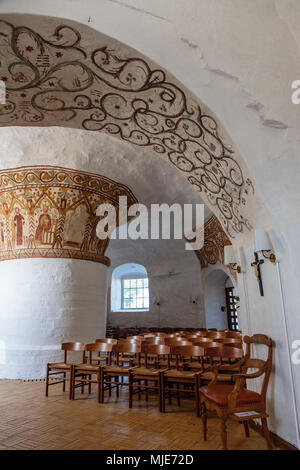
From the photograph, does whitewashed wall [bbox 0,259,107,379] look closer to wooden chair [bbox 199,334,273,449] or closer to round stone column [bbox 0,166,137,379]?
round stone column [bbox 0,166,137,379]

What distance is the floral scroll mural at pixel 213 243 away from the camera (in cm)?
1057

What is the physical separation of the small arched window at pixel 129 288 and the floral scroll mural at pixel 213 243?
3770 millimetres

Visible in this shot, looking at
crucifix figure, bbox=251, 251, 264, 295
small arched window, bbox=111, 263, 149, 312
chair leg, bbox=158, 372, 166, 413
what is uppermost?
small arched window, bbox=111, 263, 149, 312

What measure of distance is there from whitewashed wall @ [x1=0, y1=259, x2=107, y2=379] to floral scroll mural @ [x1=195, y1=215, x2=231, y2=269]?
4.66 metres

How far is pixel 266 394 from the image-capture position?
371 cm

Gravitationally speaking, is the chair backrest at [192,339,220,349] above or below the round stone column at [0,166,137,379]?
below

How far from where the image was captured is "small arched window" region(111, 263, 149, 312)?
1521cm

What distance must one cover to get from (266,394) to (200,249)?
359 inches

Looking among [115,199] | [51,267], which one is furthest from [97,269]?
[115,199]

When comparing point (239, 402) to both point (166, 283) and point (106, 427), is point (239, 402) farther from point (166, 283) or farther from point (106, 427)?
point (166, 283)

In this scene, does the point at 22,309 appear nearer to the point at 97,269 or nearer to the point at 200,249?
the point at 97,269

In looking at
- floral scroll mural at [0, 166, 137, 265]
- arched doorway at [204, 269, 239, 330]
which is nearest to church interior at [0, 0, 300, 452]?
floral scroll mural at [0, 166, 137, 265]

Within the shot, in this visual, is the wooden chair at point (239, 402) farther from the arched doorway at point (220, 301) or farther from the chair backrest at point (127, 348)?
the arched doorway at point (220, 301)

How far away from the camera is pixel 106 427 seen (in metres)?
3.92
